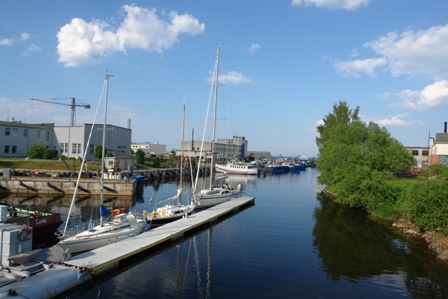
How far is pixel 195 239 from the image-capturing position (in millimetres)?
27484

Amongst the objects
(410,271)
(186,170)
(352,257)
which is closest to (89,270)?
(352,257)

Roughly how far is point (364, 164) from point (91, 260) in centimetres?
3665

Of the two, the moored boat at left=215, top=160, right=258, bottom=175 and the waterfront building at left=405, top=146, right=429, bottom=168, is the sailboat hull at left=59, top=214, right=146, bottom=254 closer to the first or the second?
the waterfront building at left=405, top=146, right=429, bottom=168

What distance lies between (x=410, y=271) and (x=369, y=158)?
83.6 ft

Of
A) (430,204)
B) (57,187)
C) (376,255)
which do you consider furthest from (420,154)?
(57,187)

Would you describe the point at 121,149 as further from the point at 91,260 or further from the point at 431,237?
the point at 431,237

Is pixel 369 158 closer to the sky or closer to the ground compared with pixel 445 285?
closer to the sky

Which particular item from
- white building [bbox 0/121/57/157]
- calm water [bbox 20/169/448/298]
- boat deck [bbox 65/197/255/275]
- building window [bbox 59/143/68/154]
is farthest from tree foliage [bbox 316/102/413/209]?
white building [bbox 0/121/57/157]

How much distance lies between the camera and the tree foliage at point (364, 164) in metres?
39.5

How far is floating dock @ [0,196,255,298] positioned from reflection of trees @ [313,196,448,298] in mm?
11062

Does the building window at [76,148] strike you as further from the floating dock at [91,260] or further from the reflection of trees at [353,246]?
the reflection of trees at [353,246]

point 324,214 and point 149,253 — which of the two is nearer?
point 149,253

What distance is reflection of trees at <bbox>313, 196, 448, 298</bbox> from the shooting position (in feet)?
66.0

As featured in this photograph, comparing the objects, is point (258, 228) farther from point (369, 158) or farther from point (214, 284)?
point (369, 158)
